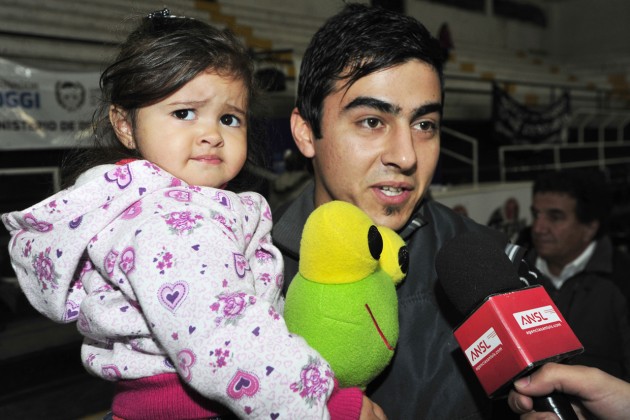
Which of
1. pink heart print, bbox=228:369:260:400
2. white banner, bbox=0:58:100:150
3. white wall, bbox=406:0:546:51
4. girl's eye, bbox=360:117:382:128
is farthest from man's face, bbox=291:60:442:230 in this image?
white wall, bbox=406:0:546:51

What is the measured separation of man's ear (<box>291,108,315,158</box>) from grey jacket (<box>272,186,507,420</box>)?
0.66 feet

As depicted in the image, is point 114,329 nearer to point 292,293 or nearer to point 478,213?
point 292,293

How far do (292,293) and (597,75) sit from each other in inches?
621

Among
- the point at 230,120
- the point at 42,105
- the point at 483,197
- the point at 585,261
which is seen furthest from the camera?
the point at 483,197

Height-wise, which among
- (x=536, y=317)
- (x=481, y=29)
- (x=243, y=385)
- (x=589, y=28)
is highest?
(x=589, y=28)

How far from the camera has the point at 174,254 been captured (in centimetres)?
95

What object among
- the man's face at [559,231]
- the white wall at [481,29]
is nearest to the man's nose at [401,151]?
the man's face at [559,231]

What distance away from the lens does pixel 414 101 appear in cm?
136

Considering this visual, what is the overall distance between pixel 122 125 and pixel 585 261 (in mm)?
2626

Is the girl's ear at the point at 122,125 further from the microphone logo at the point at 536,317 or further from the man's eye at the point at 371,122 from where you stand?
the microphone logo at the point at 536,317

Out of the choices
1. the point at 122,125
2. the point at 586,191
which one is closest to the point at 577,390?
the point at 122,125

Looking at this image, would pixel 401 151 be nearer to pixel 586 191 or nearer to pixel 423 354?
pixel 423 354

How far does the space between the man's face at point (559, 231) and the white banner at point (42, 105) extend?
2634 millimetres

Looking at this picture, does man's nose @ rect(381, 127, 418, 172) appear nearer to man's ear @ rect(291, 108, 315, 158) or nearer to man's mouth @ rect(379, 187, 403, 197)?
man's mouth @ rect(379, 187, 403, 197)
